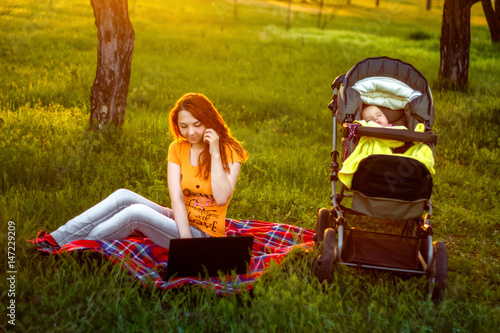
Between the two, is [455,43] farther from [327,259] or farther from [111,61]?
[327,259]

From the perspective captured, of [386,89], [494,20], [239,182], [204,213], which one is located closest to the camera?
[204,213]

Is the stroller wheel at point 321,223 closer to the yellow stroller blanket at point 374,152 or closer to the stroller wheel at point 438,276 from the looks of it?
the yellow stroller blanket at point 374,152

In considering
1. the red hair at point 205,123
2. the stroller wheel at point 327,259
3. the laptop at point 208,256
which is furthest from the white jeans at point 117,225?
the stroller wheel at point 327,259

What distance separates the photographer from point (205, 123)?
382cm

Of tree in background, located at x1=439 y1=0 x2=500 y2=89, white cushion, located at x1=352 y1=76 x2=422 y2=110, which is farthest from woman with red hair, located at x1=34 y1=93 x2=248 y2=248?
tree in background, located at x1=439 y1=0 x2=500 y2=89

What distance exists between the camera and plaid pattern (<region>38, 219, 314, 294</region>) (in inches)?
140

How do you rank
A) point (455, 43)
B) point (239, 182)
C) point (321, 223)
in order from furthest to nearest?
point (455, 43), point (239, 182), point (321, 223)

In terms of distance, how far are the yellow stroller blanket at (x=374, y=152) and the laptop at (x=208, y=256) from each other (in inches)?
37.9

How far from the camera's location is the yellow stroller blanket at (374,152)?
12.9 ft

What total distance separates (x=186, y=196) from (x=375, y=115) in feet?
6.45

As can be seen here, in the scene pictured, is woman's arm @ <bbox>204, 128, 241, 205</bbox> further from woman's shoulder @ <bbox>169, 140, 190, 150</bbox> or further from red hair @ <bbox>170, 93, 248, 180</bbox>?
woman's shoulder @ <bbox>169, 140, 190, 150</bbox>

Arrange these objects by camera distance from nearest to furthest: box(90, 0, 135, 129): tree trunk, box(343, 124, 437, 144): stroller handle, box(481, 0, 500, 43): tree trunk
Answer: box(343, 124, 437, 144): stroller handle < box(90, 0, 135, 129): tree trunk < box(481, 0, 500, 43): tree trunk

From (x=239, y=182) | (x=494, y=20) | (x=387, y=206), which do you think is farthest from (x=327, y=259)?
(x=494, y=20)

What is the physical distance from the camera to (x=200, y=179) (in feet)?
12.9
